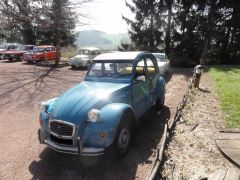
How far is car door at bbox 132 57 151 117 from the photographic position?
245 inches

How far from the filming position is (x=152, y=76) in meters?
7.53

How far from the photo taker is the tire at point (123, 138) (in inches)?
194

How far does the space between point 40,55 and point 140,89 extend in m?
19.2

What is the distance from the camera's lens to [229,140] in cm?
330

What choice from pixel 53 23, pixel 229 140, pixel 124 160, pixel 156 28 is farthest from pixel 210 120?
pixel 156 28

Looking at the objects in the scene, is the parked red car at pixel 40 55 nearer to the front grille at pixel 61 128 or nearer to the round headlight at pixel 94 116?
the front grille at pixel 61 128

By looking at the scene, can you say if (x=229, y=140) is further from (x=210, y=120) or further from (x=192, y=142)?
(x=210, y=120)

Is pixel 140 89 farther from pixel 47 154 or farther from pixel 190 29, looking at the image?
pixel 190 29

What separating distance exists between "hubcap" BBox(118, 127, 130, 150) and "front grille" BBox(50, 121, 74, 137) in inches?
40.6

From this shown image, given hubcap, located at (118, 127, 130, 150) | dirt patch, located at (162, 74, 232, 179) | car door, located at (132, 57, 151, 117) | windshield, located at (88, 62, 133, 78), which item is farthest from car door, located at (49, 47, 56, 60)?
hubcap, located at (118, 127, 130, 150)

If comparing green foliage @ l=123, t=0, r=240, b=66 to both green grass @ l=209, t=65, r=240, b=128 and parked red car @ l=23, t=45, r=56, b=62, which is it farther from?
green grass @ l=209, t=65, r=240, b=128

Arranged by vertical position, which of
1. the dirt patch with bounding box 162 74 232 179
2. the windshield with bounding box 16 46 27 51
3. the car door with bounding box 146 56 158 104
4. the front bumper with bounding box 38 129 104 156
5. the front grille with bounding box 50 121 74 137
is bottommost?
the dirt patch with bounding box 162 74 232 179

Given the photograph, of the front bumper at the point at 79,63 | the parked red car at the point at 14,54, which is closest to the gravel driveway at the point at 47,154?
the front bumper at the point at 79,63

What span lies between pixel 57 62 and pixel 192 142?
1969 centimetres
